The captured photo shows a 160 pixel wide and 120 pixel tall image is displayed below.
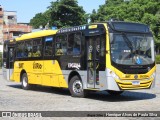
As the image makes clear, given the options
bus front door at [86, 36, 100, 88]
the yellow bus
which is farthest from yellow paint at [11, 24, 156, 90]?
bus front door at [86, 36, 100, 88]

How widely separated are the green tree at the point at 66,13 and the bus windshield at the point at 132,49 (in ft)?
167

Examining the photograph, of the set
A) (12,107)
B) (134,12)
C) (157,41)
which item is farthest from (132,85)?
(134,12)

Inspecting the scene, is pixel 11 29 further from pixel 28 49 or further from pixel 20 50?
pixel 28 49

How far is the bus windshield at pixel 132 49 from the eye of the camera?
595 inches

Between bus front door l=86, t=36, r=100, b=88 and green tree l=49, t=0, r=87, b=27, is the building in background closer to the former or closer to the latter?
green tree l=49, t=0, r=87, b=27

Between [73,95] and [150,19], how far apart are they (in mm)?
47061

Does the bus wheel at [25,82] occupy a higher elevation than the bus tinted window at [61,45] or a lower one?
lower

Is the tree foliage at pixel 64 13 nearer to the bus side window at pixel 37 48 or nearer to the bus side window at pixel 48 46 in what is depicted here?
the bus side window at pixel 37 48

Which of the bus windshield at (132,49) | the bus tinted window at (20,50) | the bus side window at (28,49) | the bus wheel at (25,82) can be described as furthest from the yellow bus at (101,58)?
the bus tinted window at (20,50)

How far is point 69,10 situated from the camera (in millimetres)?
67062

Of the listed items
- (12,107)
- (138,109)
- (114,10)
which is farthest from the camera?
(114,10)

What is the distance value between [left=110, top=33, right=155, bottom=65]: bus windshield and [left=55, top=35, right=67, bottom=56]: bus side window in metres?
3.10

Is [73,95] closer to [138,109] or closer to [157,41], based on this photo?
[138,109]

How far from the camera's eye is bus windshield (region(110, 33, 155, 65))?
15117mm
